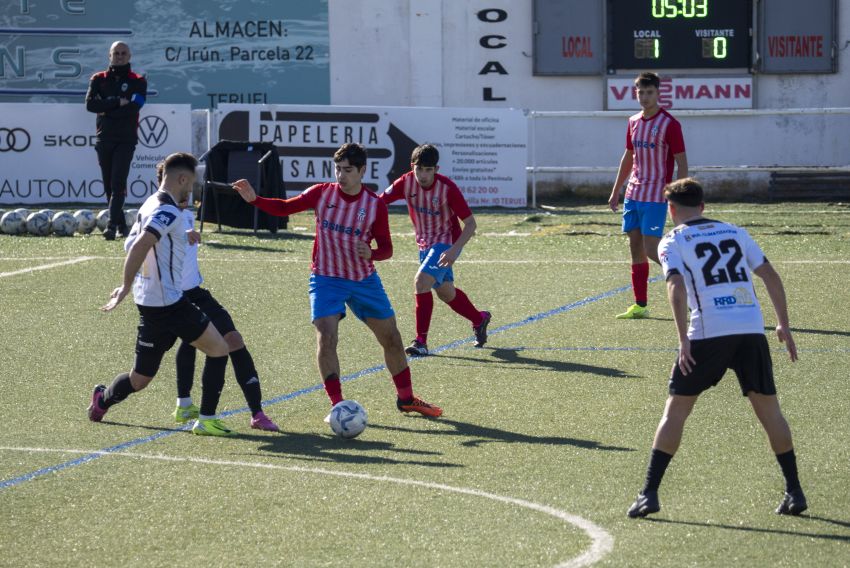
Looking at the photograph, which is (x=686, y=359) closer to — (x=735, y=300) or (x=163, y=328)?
(x=735, y=300)

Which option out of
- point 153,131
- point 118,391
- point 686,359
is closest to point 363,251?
point 118,391

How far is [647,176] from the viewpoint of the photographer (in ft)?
41.5

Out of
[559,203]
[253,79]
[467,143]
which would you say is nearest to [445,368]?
[467,143]

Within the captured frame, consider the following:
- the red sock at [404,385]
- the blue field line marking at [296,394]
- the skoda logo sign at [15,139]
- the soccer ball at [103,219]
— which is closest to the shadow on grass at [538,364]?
the blue field line marking at [296,394]

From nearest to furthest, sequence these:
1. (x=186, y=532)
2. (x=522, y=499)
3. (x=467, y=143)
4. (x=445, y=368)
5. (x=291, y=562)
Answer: (x=291, y=562), (x=186, y=532), (x=522, y=499), (x=445, y=368), (x=467, y=143)

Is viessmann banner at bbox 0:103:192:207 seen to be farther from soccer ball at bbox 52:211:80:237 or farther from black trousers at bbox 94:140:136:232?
black trousers at bbox 94:140:136:232

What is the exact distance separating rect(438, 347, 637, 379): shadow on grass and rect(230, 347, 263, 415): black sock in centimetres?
243

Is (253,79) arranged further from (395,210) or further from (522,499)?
(522,499)

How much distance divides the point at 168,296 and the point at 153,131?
14.3 m

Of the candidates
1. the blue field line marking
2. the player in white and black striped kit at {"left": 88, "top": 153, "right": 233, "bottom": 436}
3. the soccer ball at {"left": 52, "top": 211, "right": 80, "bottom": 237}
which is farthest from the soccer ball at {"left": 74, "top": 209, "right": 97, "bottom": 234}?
the player in white and black striped kit at {"left": 88, "top": 153, "right": 233, "bottom": 436}

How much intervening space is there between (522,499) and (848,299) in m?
7.53

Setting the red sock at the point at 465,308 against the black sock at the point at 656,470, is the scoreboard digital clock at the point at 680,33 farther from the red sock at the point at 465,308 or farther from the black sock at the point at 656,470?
the black sock at the point at 656,470

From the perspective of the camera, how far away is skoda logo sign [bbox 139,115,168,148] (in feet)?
71.7

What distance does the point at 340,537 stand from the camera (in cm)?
616
